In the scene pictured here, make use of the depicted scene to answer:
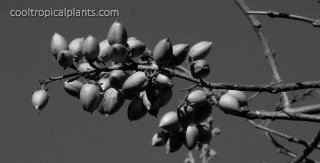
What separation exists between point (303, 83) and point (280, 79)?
638 millimetres

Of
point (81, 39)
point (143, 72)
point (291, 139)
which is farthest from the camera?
point (291, 139)

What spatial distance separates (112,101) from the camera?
1871 millimetres

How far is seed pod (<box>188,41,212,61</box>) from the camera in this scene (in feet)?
6.37

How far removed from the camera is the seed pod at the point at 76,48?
1.95 meters

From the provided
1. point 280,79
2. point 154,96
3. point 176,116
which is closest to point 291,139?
point 280,79

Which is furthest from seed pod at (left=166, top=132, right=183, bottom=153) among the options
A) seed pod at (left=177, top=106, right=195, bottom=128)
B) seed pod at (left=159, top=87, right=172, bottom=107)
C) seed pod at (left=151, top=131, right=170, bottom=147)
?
seed pod at (left=159, top=87, right=172, bottom=107)

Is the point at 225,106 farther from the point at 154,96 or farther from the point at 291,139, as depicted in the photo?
the point at 291,139

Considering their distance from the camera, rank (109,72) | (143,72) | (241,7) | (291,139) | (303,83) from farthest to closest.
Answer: (291,139), (241,7), (109,72), (143,72), (303,83)

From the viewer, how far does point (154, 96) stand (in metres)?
1.81

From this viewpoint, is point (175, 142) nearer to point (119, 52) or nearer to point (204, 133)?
point (204, 133)

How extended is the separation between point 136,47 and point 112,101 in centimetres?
23

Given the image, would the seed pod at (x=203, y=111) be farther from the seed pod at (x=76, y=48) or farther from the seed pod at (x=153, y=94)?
the seed pod at (x=76, y=48)

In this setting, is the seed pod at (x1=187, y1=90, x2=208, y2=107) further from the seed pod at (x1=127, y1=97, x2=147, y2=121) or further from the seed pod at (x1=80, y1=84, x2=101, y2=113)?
the seed pod at (x1=80, y1=84, x2=101, y2=113)

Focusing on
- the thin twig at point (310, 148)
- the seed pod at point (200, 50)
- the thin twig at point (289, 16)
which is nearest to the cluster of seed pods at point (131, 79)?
the seed pod at point (200, 50)
